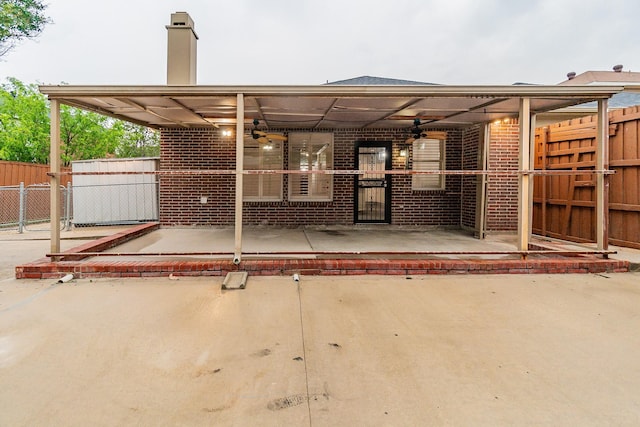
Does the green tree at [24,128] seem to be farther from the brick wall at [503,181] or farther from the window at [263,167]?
the brick wall at [503,181]

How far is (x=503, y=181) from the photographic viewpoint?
7.05m

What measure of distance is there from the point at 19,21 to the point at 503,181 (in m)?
17.2

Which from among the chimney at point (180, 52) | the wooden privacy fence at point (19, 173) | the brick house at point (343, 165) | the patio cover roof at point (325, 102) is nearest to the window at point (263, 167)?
the brick house at point (343, 165)

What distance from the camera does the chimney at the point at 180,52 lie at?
18.4ft

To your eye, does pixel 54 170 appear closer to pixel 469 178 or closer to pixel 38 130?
pixel 469 178

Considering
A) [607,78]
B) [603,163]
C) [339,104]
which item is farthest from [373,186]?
[607,78]

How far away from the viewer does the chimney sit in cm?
561

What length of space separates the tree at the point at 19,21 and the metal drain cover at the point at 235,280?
15.2 m

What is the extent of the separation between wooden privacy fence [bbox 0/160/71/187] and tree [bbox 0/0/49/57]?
5617 mm

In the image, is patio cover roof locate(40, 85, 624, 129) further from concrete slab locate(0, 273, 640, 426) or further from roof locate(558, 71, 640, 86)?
roof locate(558, 71, 640, 86)

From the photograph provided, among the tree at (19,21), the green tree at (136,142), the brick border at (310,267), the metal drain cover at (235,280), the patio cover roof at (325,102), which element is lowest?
the metal drain cover at (235,280)

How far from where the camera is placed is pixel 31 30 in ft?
42.2

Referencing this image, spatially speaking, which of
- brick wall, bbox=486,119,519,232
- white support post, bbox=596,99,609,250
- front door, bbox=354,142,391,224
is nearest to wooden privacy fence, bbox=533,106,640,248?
brick wall, bbox=486,119,519,232

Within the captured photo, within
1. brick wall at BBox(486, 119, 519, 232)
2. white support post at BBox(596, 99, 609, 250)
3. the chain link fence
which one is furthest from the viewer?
the chain link fence
